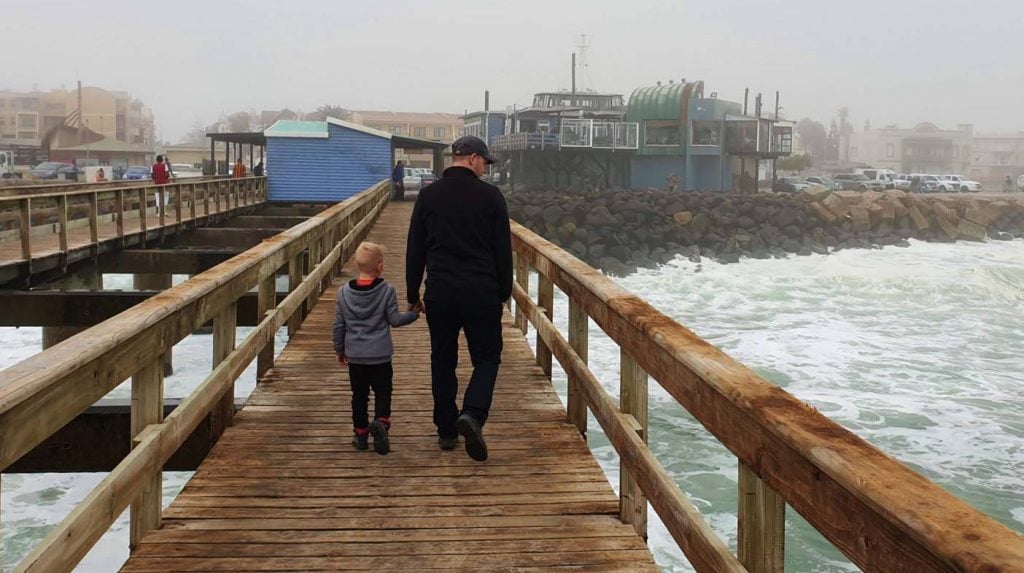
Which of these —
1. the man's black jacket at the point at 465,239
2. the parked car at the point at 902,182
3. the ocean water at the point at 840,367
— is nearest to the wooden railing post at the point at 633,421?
the man's black jacket at the point at 465,239

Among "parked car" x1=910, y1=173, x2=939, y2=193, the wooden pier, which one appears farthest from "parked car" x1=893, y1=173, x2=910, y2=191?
the wooden pier

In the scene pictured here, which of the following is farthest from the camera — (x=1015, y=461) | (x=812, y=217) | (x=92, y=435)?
(x=812, y=217)

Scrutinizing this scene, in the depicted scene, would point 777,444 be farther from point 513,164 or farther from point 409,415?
point 513,164

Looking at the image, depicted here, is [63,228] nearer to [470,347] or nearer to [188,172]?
[470,347]

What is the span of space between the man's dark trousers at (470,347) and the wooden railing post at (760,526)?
8.64ft

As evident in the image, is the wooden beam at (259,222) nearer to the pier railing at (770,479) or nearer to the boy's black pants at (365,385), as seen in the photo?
the boy's black pants at (365,385)

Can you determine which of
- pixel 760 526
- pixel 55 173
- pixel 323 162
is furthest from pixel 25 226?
pixel 55 173

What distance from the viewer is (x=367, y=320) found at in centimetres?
514

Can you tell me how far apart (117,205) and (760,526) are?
52.9 ft

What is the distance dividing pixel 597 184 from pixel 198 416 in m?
53.6

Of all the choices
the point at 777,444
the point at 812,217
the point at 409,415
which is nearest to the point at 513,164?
the point at 812,217

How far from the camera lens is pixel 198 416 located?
171 inches

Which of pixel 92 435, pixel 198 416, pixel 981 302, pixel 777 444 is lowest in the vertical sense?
pixel 981 302

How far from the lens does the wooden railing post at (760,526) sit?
2.37 metres
